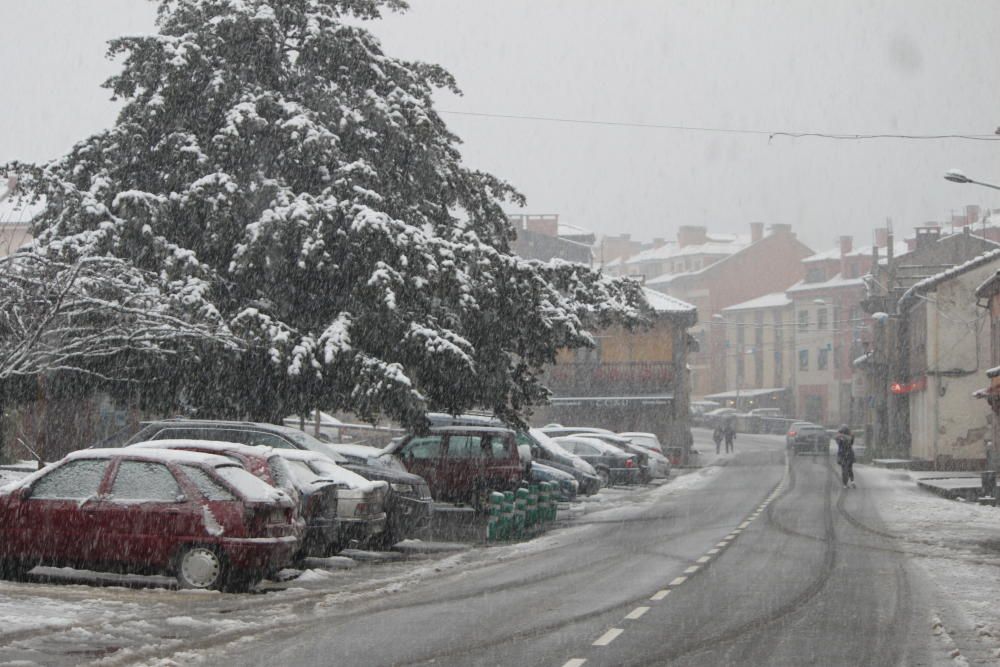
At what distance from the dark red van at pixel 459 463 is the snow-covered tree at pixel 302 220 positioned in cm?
75

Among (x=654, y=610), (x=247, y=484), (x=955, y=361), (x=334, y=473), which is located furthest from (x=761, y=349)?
(x=654, y=610)

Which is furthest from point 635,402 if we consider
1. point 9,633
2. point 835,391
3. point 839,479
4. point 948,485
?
point 9,633

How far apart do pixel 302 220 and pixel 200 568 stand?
10.5 meters

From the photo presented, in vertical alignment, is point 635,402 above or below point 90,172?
below

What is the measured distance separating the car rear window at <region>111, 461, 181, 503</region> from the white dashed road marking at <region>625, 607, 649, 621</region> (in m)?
4.80

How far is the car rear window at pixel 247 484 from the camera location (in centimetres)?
1380

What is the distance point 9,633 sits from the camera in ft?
35.0

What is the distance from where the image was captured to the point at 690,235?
419ft

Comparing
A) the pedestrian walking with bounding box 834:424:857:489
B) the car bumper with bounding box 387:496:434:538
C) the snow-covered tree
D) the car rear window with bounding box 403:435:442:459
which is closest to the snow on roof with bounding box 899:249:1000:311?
the pedestrian walking with bounding box 834:424:857:489

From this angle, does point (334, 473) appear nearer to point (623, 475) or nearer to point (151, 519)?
point (151, 519)

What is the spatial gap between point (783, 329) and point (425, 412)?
3203 inches

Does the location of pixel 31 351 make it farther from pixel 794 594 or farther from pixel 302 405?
pixel 794 594

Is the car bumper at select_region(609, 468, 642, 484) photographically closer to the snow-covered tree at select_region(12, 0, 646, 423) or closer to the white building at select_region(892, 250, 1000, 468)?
the snow-covered tree at select_region(12, 0, 646, 423)

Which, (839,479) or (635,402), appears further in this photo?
(635,402)
